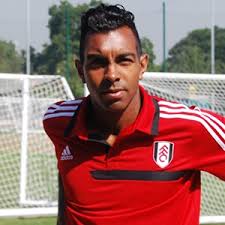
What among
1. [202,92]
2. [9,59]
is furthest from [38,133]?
[9,59]

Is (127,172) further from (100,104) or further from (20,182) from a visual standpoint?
(20,182)

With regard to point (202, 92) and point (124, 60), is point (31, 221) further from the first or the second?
point (124, 60)

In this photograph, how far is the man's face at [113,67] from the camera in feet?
7.76

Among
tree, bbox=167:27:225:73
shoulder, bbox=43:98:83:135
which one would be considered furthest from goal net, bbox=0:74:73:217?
tree, bbox=167:27:225:73

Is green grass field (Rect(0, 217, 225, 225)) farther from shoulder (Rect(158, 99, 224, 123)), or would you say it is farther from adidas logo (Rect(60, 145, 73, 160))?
shoulder (Rect(158, 99, 224, 123))

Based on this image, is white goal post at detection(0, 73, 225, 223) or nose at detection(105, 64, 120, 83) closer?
nose at detection(105, 64, 120, 83)

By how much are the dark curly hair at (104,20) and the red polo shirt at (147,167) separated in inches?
10.7

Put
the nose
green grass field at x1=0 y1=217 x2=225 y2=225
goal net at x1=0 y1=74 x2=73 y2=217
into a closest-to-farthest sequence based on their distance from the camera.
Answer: the nose < green grass field at x1=0 y1=217 x2=225 y2=225 < goal net at x1=0 y1=74 x2=73 y2=217

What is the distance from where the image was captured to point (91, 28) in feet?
8.02

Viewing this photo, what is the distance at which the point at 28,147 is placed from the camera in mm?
10961

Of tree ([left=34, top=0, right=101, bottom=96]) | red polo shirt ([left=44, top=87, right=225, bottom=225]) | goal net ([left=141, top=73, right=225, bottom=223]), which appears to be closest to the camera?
red polo shirt ([left=44, top=87, right=225, bottom=225])

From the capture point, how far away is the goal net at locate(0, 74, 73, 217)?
10594 mm

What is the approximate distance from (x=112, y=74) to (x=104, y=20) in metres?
0.20

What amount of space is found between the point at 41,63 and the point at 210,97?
916 inches
